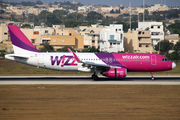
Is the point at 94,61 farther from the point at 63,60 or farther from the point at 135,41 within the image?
the point at 135,41

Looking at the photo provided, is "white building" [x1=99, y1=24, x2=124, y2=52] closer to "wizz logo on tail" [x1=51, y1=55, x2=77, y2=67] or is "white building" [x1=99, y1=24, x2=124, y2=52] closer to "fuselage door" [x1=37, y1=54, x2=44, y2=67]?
"wizz logo on tail" [x1=51, y1=55, x2=77, y2=67]

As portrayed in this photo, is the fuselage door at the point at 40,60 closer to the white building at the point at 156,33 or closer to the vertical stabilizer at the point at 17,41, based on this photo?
the vertical stabilizer at the point at 17,41

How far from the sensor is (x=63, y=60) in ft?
118

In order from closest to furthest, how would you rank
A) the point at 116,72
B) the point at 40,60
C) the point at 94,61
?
the point at 116,72, the point at 94,61, the point at 40,60

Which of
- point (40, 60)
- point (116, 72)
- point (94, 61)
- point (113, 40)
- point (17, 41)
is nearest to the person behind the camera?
point (116, 72)

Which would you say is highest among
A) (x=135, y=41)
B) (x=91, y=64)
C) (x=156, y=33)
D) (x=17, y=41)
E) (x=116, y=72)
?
(x=156, y=33)

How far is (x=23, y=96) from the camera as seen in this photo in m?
25.4

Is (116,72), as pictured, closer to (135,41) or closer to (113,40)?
(113,40)

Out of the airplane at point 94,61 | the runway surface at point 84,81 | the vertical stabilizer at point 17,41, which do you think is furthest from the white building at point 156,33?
the vertical stabilizer at point 17,41

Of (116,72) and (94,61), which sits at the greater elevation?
(94,61)

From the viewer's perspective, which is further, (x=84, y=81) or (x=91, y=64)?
(x=84, y=81)

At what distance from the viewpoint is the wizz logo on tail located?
3591 cm

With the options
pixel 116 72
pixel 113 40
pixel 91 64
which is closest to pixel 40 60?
pixel 91 64

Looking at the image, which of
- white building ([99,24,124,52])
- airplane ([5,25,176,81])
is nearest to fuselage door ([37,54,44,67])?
airplane ([5,25,176,81])
